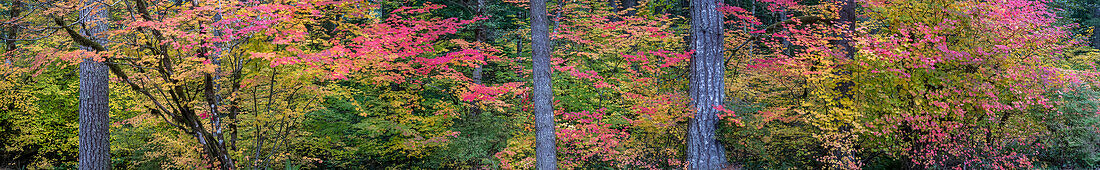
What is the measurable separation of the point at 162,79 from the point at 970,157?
12.3 m

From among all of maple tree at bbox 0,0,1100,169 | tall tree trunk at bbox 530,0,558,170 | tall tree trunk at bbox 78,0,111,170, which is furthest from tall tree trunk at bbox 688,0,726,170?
tall tree trunk at bbox 78,0,111,170

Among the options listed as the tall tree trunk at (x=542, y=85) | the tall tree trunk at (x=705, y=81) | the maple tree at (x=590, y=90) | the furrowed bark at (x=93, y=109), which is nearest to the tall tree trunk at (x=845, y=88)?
the maple tree at (x=590, y=90)

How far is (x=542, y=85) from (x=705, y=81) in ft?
8.92

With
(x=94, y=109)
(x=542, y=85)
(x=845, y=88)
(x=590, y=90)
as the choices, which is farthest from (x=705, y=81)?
(x=94, y=109)

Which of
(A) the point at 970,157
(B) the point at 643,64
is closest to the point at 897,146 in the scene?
(A) the point at 970,157

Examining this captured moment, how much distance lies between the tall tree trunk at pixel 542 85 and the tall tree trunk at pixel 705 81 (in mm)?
2426

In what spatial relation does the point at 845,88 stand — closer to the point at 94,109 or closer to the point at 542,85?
the point at 542,85

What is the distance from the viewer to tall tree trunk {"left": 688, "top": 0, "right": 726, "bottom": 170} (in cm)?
794

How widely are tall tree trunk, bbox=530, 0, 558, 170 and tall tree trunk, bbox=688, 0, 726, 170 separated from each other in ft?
7.96

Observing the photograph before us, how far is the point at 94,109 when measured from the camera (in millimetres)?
8008

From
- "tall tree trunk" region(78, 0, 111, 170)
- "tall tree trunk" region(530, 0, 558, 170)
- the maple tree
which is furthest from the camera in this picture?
"tall tree trunk" region(530, 0, 558, 170)

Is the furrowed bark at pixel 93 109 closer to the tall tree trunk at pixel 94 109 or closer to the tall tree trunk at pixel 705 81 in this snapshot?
the tall tree trunk at pixel 94 109

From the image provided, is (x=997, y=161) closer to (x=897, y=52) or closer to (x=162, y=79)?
(x=897, y=52)

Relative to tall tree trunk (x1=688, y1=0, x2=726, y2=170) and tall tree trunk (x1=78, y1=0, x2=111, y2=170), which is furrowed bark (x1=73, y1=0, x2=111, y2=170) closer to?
tall tree trunk (x1=78, y1=0, x2=111, y2=170)
